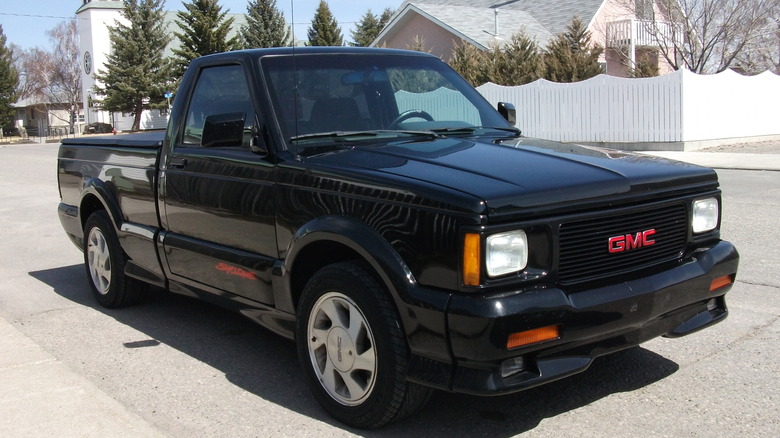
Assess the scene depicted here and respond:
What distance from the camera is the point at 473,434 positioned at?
371 centimetres

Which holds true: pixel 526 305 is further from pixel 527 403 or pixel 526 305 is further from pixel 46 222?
pixel 46 222

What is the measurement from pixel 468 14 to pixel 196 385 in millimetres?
34617

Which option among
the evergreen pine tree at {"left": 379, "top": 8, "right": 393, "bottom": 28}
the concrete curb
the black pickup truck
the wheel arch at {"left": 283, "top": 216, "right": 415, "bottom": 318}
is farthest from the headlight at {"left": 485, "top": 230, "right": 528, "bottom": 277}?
the evergreen pine tree at {"left": 379, "top": 8, "right": 393, "bottom": 28}

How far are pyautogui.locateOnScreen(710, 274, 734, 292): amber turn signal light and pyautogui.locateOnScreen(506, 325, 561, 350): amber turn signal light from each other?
1075 millimetres

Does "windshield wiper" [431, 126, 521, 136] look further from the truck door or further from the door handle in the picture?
the door handle

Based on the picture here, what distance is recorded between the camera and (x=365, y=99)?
15.6 feet

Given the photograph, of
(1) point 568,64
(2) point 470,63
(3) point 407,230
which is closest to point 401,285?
(3) point 407,230

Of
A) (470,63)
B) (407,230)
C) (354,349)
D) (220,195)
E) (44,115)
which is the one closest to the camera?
(407,230)

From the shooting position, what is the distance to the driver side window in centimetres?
468

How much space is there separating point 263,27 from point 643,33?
26.9 meters

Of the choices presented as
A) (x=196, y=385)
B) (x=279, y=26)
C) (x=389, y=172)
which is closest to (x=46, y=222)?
(x=196, y=385)

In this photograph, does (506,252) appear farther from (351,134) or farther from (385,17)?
(385,17)

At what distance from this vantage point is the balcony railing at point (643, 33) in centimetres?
2903

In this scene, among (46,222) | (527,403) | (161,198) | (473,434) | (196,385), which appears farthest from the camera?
(46,222)
